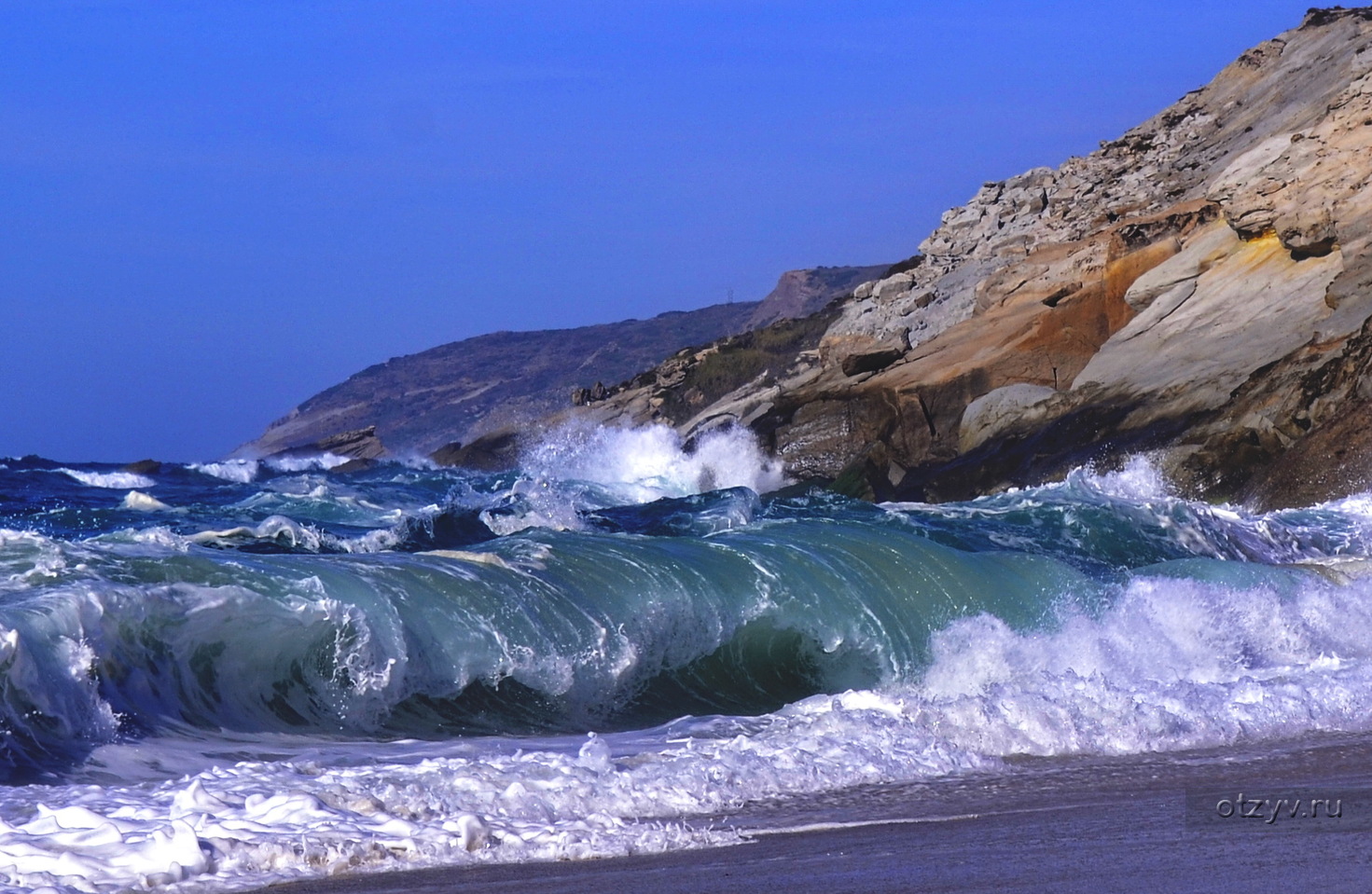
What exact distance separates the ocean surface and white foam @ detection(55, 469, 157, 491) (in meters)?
20.3

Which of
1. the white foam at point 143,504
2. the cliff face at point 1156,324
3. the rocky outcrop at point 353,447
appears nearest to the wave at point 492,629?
the cliff face at point 1156,324

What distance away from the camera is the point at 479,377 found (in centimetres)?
11569

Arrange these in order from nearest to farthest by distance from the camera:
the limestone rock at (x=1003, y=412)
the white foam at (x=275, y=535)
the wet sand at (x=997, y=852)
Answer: the wet sand at (x=997, y=852)
the white foam at (x=275, y=535)
the limestone rock at (x=1003, y=412)

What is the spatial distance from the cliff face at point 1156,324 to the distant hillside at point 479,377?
5301 cm

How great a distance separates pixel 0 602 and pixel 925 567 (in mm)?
7204

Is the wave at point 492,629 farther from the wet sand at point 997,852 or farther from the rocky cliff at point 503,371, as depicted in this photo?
the rocky cliff at point 503,371

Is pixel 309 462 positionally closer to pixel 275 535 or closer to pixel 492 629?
pixel 275 535

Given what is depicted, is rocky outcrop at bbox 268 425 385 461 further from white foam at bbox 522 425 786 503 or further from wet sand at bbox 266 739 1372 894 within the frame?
wet sand at bbox 266 739 1372 894

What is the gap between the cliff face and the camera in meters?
20.3

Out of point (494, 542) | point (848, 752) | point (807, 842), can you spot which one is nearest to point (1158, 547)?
point (494, 542)

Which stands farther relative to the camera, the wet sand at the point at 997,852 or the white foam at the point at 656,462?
the white foam at the point at 656,462

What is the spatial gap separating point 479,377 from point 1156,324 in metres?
94.2

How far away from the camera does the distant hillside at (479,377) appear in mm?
98312

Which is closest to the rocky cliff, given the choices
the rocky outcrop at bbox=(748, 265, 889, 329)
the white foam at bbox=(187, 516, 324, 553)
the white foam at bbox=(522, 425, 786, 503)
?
the rocky outcrop at bbox=(748, 265, 889, 329)
